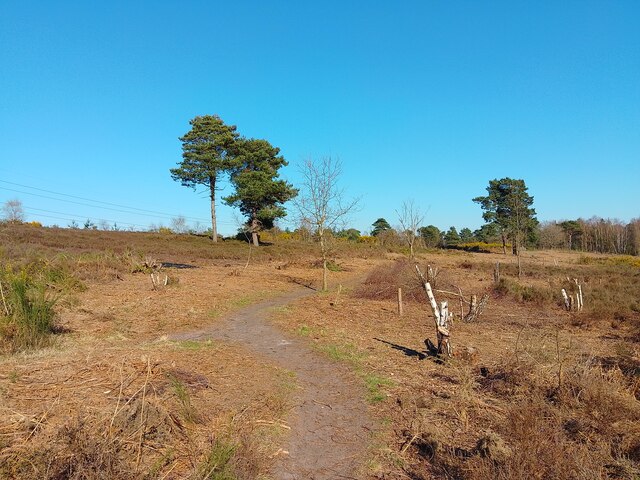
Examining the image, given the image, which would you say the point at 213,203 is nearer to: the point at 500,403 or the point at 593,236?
the point at 500,403

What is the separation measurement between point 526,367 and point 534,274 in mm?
22020

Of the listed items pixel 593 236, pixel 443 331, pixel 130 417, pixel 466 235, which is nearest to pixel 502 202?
pixel 593 236

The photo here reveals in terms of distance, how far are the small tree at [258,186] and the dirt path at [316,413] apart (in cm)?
3182

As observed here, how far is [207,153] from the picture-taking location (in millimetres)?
41062

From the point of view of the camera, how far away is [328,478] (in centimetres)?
368

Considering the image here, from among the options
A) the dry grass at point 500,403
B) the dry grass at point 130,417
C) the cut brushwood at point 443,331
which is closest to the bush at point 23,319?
the dry grass at point 130,417

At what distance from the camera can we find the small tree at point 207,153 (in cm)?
4103

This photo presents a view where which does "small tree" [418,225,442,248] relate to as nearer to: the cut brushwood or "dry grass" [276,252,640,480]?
"dry grass" [276,252,640,480]

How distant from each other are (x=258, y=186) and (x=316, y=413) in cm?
3613

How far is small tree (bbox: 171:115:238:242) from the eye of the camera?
41.0m

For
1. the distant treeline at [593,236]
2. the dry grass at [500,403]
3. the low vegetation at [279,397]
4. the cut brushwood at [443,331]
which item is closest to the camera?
the low vegetation at [279,397]

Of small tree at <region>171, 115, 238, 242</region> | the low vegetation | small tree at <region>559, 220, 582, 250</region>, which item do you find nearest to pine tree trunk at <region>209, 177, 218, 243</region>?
small tree at <region>171, 115, 238, 242</region>

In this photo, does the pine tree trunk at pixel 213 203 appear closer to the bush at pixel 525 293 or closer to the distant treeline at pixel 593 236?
the bush at pixel 525 293

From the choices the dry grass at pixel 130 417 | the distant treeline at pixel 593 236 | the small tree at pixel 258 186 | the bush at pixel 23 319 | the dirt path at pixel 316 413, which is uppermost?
the small tree at pixel 258 186
